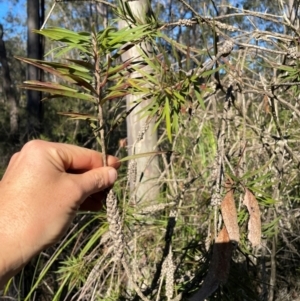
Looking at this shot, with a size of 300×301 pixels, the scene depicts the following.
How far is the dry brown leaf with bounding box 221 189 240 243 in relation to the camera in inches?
27.0

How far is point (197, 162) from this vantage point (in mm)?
1536

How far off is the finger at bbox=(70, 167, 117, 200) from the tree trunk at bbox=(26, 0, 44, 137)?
318 centimetres

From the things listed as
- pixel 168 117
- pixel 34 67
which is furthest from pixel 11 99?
pixel 168 117

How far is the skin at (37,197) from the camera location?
0.66 metres

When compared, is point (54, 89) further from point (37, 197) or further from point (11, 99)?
point (11, 99)

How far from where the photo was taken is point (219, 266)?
702 millimetres

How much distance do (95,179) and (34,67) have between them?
3929mm

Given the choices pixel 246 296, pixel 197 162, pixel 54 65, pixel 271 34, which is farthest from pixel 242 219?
pixel 197 162

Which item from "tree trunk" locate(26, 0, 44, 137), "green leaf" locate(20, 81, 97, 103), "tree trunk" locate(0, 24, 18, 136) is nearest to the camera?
"green leaf" locate(20, 81, 97, 103)

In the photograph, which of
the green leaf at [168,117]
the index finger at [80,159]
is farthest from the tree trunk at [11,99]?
the green leaf at [168,117]

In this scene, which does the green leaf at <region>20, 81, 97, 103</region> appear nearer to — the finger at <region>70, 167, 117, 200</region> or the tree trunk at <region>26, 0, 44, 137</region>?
the finger at <region>70, 167, 117, 200</region>

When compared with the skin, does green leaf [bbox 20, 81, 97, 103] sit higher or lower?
higher

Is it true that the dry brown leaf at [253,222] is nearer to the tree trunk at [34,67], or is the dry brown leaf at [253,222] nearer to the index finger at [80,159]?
the index finger at [80,159]

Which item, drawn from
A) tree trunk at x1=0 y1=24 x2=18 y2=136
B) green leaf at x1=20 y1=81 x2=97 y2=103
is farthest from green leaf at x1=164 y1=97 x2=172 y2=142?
tree trunk at x1=0 y1=24 x2=18 y2=136
